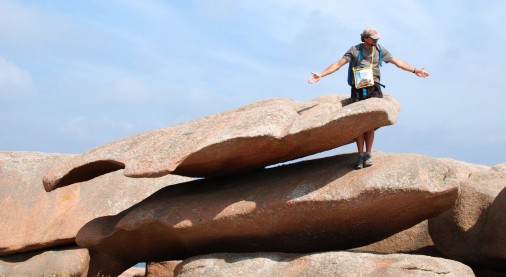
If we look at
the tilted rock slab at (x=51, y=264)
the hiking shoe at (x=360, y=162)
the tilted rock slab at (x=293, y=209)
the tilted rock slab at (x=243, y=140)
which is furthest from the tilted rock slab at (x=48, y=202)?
the hiking shoe at (x=360, y=162)

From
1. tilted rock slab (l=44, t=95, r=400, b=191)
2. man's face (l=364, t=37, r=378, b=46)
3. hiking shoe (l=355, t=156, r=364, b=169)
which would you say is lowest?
hiking shoe (l=355, t=156, r=364, b=169)

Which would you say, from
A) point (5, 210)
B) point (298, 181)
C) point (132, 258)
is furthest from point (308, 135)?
point (5, 210)

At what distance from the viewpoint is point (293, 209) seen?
13.5 meters

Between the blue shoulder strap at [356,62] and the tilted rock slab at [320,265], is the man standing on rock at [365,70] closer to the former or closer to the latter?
the blue shoulder strap at [356,62]

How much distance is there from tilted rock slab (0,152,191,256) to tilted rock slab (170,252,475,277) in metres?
5.41

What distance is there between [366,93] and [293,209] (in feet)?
8.37

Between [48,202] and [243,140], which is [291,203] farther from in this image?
[48,202]

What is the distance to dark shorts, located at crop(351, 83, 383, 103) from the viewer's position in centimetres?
1403

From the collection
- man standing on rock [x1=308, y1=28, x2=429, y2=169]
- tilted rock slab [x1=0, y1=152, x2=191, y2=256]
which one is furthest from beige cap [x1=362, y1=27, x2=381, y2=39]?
tilted rock slab [x1=0, y1=152, x2=191, y2=256]

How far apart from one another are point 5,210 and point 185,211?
6734mm

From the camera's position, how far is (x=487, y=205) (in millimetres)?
14711

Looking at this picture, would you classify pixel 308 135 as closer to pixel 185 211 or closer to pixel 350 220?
pixel 350 220

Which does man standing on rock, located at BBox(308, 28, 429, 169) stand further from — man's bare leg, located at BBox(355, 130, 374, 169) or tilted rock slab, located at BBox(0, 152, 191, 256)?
tilted rock slab, located at BBox(0, 152, 191, 256)

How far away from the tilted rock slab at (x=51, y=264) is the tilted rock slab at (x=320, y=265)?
4330 mm
